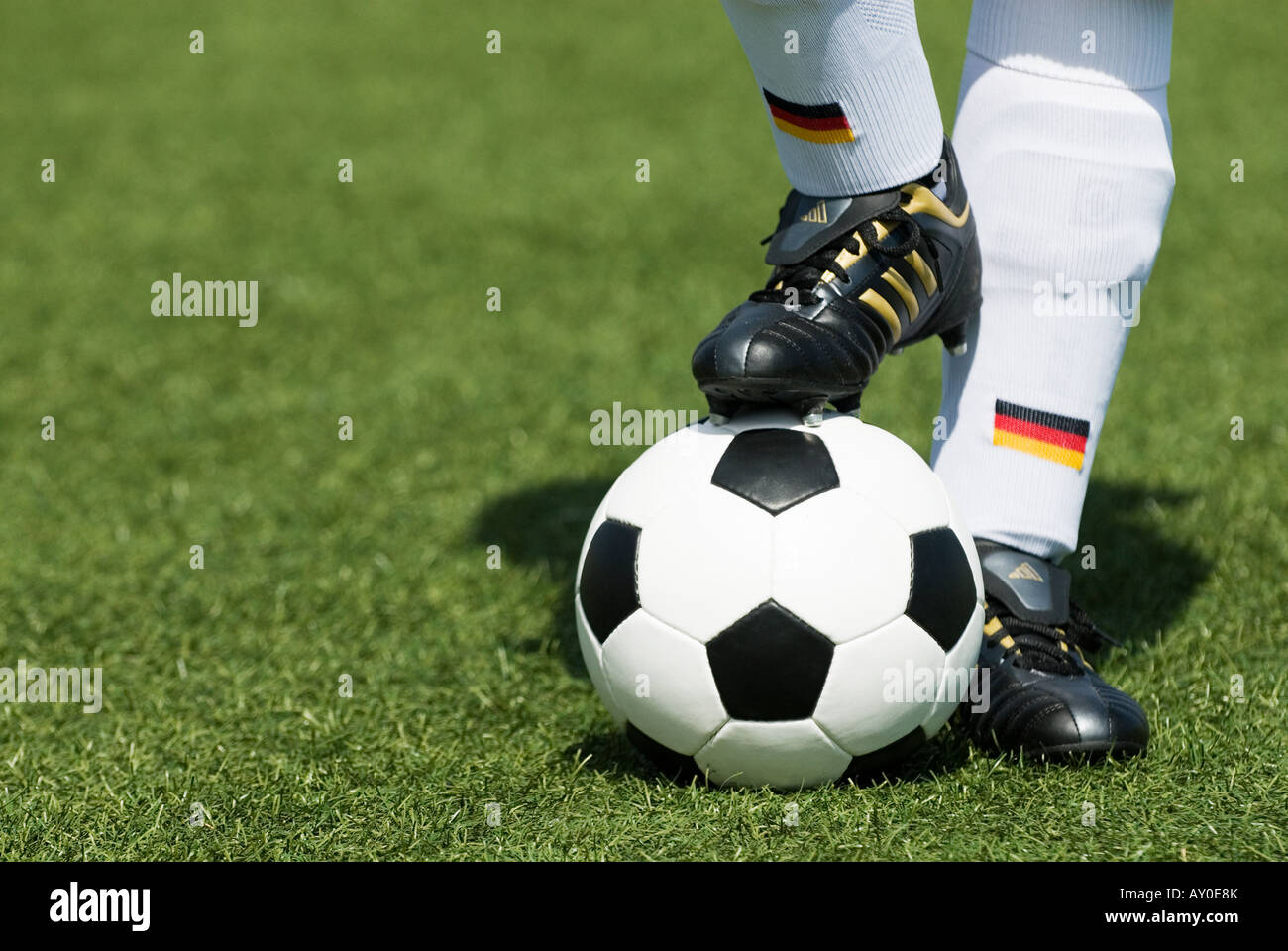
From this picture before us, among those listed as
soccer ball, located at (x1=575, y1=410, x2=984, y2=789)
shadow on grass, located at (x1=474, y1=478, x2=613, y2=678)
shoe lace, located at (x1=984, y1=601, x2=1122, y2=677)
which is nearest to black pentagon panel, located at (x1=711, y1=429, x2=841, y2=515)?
soccer ball, located at (x1=575, y1=410, x2=984, y2=789)

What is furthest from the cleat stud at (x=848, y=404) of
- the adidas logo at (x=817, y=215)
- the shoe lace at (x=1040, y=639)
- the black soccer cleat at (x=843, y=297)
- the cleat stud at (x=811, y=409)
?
the shoe lace at (x=1040, y=639)

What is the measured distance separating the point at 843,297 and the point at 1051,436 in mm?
565

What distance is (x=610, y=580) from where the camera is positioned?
2.56m

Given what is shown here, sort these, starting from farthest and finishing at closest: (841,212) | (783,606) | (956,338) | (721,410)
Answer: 1. (956,338)
2. (841,212)
3. (721,410)
4. (783,606)

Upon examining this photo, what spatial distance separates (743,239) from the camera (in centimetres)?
726

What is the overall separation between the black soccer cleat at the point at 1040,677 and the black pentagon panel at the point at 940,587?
0.86 feet

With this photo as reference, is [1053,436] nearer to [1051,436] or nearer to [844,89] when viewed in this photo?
[1051,436]

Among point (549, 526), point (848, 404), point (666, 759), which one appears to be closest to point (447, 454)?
point (549, 526)

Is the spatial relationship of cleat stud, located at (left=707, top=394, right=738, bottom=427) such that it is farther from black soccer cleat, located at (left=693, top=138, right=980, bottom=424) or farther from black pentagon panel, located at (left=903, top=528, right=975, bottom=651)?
black pentagon panel, located at (left=903, top=528, right=975, bottom=651)

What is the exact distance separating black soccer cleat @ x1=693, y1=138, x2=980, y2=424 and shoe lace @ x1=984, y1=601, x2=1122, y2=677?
508mm

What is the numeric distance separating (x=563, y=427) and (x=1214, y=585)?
2206mm

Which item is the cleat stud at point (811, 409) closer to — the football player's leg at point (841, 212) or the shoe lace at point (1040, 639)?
the football player's leg at point (841, 212)

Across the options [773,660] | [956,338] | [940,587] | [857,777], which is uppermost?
[956,338]

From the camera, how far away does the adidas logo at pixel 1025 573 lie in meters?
2.88
